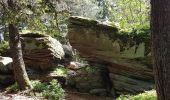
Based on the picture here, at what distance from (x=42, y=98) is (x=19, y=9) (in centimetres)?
420

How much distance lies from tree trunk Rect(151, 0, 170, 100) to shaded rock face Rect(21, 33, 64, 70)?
14.8m

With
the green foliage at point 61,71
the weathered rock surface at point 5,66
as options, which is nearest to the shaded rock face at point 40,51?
the green foliage at point 61,71

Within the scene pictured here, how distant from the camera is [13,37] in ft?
50.6

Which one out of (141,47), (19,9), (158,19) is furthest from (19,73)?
(158,19)

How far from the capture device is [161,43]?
17.8 feet

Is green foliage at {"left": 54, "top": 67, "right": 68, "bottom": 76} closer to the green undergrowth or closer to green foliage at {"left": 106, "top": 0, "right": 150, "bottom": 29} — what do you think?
the green undergrowth

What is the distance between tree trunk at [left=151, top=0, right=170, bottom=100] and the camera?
5.41 metres

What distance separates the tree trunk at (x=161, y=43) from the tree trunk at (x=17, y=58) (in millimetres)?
10914

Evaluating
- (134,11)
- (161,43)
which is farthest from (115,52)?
(134,11)

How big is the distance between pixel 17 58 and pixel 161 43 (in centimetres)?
1123

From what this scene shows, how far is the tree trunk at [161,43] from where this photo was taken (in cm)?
541

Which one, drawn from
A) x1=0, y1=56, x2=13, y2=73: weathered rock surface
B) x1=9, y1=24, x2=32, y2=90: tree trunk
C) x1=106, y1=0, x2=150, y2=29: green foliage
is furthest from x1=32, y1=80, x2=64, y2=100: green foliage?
x1=106, y1=0, x2=150, y2=29: green foliage

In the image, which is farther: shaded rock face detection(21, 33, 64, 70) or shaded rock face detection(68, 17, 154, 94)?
shaded rock face detection(21, 33, 64, 70)

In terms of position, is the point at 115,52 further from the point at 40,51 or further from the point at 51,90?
the point at 40,51
